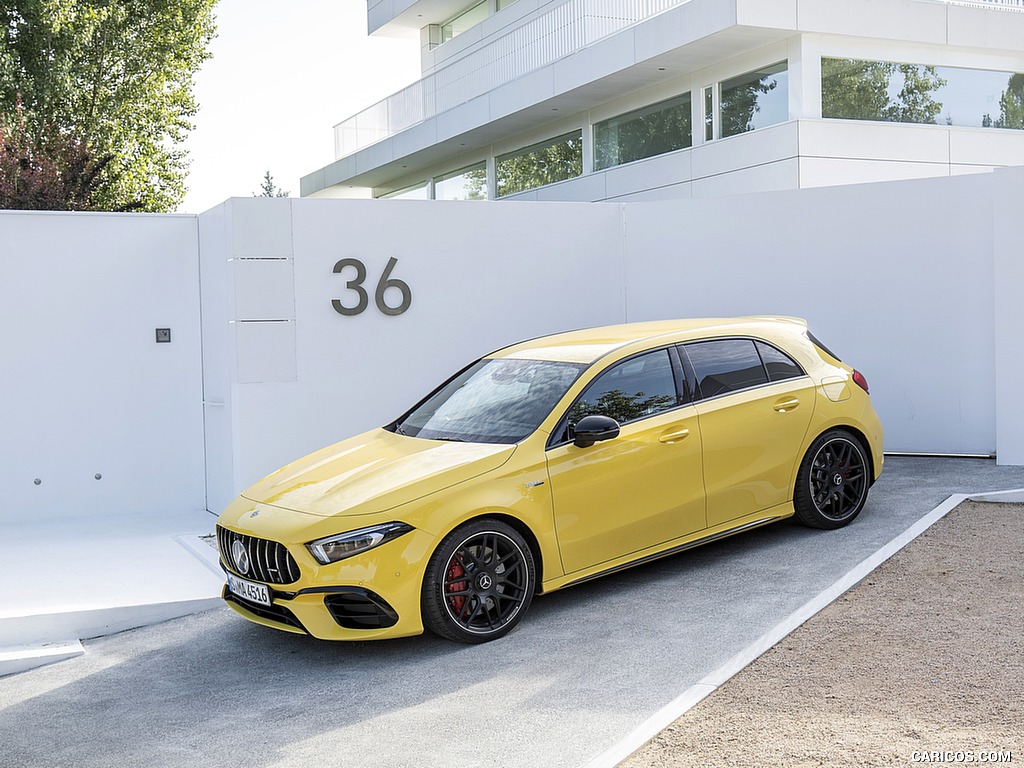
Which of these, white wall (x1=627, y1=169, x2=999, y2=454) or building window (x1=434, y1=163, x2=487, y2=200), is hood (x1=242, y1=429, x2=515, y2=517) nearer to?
white wall (x1=627, y1=169, x2=999, y2=454)

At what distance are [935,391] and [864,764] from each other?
289 inches

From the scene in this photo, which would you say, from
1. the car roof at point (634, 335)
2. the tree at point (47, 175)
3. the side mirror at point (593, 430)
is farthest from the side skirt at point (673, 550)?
the tree at point (47, 175)

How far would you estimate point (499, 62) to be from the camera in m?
26.2

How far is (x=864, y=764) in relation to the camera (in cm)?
419

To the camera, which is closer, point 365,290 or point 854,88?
point 365,290

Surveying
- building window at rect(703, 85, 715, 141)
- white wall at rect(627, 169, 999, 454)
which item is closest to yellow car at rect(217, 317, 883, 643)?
white wall at rect(627, 169, 999, 454)

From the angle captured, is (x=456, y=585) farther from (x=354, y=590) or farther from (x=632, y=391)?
(x=632, y=391)

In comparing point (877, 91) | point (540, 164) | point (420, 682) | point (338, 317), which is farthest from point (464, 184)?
point (420, 682)

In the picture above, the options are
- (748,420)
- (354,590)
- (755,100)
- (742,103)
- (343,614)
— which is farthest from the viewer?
(742,103)

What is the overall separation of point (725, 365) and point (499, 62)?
66.6ft

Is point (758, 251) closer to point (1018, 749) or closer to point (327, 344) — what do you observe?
point (327, 344)

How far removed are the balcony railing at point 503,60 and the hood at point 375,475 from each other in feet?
54.7

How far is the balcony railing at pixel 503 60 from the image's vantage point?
2253 cm

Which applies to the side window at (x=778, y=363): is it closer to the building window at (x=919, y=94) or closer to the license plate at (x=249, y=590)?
the license plate at (x=249, y=590)
